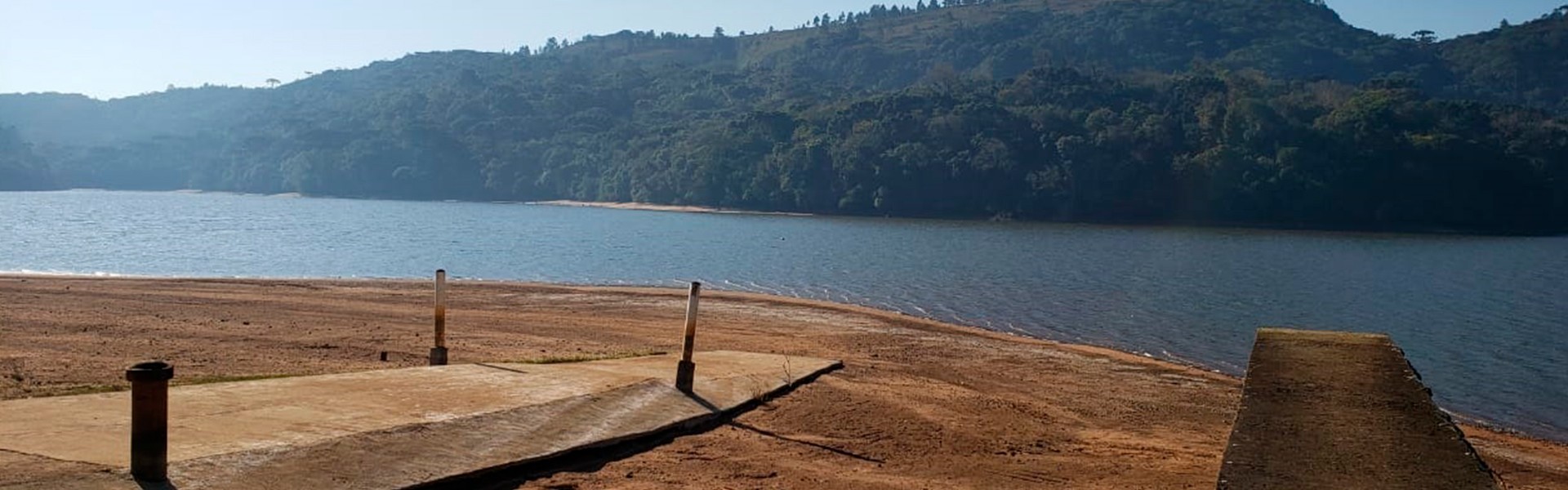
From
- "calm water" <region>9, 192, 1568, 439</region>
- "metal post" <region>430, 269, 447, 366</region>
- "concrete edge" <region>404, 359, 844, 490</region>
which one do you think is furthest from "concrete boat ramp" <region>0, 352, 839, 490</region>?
"calm water" <region>9, 192, 1568, 439</region>

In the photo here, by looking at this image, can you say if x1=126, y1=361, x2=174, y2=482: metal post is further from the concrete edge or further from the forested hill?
the forested hill

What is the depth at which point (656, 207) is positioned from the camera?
5340 inches

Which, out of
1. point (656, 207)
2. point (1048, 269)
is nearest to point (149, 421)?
point (1048, 269)

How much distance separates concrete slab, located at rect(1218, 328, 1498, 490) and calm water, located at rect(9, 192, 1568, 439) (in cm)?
867

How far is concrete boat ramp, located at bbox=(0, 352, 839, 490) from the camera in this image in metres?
7.23

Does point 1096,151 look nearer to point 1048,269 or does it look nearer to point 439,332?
point 1048,269

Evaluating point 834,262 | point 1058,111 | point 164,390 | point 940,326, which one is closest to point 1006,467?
point 164,390

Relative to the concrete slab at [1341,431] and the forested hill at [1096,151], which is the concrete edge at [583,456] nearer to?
the concrete slab at [1341,431]

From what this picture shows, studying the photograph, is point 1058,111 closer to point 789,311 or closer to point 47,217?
point 47,217

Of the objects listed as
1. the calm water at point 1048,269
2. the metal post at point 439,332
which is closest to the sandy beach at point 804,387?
the metal post at point 439,332

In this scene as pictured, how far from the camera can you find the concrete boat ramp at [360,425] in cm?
723

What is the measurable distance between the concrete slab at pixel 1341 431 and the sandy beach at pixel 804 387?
1084mm

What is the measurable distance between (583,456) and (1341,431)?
4.84 m

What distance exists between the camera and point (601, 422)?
9.98 meters
